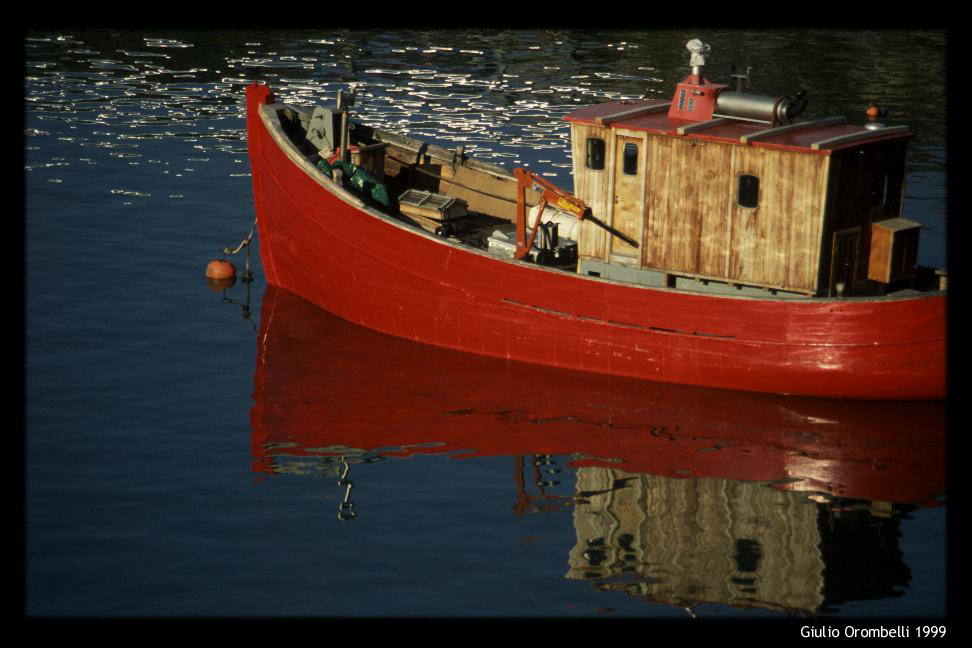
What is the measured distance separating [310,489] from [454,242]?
5.43m

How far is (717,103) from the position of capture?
858 inches

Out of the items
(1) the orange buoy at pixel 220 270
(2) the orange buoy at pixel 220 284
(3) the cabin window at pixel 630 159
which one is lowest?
(2) the orange buoy at pixel 220 284

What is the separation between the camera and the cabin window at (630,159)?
21.8 metres

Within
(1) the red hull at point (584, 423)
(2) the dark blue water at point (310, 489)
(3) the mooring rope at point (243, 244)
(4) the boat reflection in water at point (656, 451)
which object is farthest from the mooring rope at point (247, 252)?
(1) the red hull at point (584, 423)

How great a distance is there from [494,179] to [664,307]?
18.0 ft

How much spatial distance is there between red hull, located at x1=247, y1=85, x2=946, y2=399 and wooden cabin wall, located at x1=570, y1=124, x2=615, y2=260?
88 cm

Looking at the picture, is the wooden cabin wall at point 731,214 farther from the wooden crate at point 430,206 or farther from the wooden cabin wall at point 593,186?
the wooden crate at point 430,206

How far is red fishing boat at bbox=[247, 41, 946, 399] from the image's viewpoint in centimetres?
2069

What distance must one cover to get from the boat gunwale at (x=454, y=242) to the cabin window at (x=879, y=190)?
148 centimetres

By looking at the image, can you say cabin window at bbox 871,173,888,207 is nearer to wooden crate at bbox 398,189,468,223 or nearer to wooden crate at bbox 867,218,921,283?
wooden crate at bbox 867,218,921,283

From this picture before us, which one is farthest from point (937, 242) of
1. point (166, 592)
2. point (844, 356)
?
point (166, 592)

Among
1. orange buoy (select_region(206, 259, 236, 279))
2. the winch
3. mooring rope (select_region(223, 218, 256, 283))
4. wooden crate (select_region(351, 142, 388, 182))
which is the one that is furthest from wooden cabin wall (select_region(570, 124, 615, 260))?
orange buoy (select_region(206, 259, 236, 279))

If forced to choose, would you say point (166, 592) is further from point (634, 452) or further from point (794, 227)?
point (794, 227)

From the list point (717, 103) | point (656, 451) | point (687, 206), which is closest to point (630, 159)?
point (687, 206)
